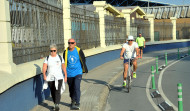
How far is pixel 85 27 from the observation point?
18.0 metres

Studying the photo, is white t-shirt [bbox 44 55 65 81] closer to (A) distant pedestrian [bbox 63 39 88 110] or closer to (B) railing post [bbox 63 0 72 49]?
(A) distant pedestrian [bbox 63 39 88 110]

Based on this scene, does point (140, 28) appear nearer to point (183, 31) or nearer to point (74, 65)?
point (183, 31)

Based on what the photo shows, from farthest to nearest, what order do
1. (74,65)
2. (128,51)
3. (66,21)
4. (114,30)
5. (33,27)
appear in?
(114,30) → (66,21) → (128,51) → (33,27) → (74,65)

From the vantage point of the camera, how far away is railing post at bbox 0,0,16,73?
730 centimetres

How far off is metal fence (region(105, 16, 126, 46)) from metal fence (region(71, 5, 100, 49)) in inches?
87.4

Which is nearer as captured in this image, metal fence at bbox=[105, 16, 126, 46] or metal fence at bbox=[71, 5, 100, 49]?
metal fence at bbox=[71, 5, 100, 49]

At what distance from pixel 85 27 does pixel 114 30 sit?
22.0 feet

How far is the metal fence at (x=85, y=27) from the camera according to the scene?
16217 mm

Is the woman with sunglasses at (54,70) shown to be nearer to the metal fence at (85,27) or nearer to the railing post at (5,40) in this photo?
the railing post at (5,40)

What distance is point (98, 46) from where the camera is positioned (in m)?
20.6

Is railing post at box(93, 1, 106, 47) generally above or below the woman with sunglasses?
above

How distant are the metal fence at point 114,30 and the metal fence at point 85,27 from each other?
2.22m

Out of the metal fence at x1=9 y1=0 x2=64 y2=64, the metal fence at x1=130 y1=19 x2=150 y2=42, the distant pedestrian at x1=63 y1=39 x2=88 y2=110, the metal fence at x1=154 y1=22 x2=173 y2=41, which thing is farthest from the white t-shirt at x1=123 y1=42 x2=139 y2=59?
the metal fence at x1=154 y1=22 x2=173 y2=41

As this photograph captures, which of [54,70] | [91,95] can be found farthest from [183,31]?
[54,70]
